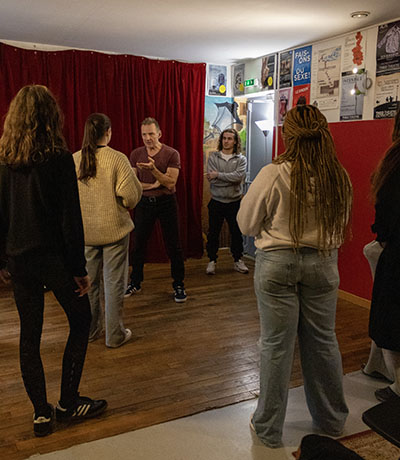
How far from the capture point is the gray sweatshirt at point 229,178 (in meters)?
4.76

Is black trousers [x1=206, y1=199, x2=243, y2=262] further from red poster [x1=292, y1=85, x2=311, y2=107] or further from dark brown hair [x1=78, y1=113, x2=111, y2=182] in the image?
dark brown hair [x1=78, y1=113, x2=111, y2=182]

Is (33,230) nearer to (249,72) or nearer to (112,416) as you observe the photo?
(112,416)

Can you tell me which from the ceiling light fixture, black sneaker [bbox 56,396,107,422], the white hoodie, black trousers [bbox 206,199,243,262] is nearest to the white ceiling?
the ceiling light fixture

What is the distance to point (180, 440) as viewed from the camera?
2.11m

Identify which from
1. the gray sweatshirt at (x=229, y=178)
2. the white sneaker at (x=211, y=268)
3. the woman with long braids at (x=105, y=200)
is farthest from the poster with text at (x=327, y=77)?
the woman with long braids at (x=105, y=200)

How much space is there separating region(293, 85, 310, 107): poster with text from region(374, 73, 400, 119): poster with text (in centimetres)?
83

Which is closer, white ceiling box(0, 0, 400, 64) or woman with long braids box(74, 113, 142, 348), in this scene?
woman with long braids box(74, 113, 142, 348)

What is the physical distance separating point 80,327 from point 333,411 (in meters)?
1.18

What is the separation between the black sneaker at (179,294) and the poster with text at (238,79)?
8.63 ft

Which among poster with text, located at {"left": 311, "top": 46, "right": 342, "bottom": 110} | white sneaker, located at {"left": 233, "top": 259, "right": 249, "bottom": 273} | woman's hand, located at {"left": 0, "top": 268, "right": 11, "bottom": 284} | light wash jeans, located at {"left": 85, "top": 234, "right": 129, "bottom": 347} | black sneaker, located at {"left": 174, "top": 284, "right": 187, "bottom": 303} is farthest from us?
white sneaker, located at {"left": 233, "top": 259, "right": 249, "bottom": 273}

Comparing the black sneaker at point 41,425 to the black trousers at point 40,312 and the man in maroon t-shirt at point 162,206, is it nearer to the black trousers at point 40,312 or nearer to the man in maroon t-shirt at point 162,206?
the black trousers at point 40,312

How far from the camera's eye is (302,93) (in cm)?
451

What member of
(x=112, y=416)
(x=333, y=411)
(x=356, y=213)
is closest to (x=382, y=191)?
(x=333, y=411)

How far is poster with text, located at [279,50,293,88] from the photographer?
15.3 feet
